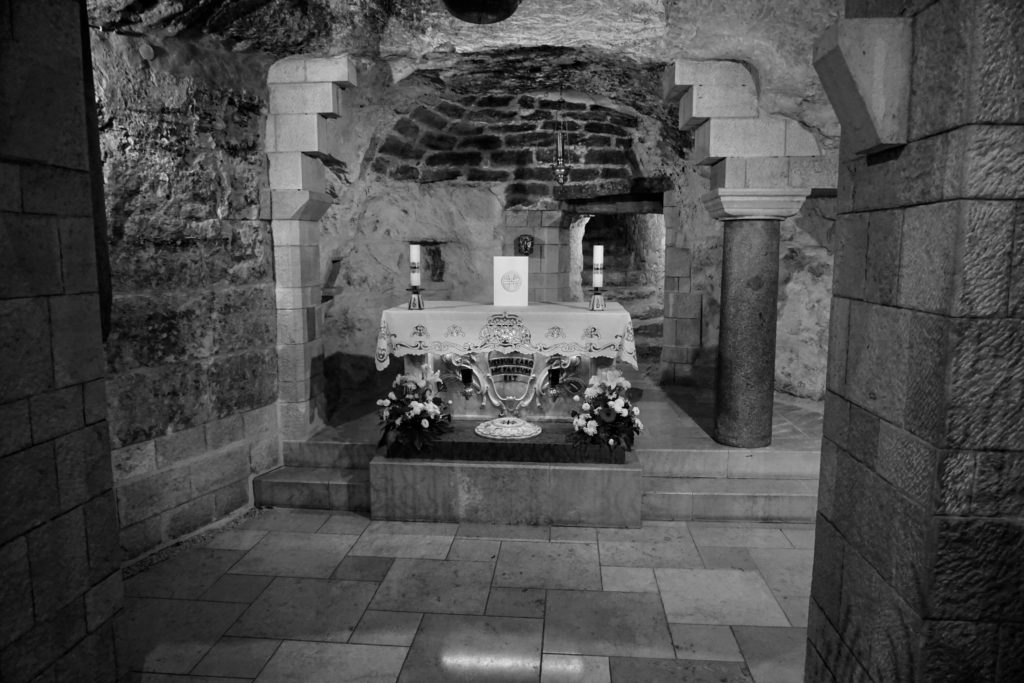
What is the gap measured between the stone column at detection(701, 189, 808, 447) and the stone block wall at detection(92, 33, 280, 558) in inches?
142

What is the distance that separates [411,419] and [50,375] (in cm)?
291

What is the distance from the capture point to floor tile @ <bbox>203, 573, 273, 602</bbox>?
3893 mm

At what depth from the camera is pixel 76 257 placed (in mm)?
2209

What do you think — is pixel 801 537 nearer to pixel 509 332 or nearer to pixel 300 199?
pixel 509 332

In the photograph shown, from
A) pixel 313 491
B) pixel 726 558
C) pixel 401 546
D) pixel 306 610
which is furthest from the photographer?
pixel 313 491

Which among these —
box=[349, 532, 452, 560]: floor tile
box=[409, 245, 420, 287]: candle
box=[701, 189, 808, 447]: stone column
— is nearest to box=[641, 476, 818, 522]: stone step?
box=[701, 189, 808, 447]: stone column

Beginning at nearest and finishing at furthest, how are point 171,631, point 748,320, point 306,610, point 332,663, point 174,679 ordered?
point 174,679 → point 332,663 → point 171,631 → point 306,610 → point 748,320

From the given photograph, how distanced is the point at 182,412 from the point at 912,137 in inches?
174

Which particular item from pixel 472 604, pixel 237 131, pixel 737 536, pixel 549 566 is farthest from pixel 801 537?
pixel 237 131

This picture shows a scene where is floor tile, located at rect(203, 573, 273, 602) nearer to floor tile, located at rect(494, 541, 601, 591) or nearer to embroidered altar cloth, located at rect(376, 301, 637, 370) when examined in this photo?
floor tile, located at rect(494, 541, 601, 591)

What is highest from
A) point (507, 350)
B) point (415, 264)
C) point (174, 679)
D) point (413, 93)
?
point (413, 93)

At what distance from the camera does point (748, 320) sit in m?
5.29

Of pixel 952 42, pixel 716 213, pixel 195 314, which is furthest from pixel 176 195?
pixel 952 42

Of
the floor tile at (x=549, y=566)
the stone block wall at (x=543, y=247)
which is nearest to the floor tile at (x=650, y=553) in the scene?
the floor tile at (x=549, y=566)
